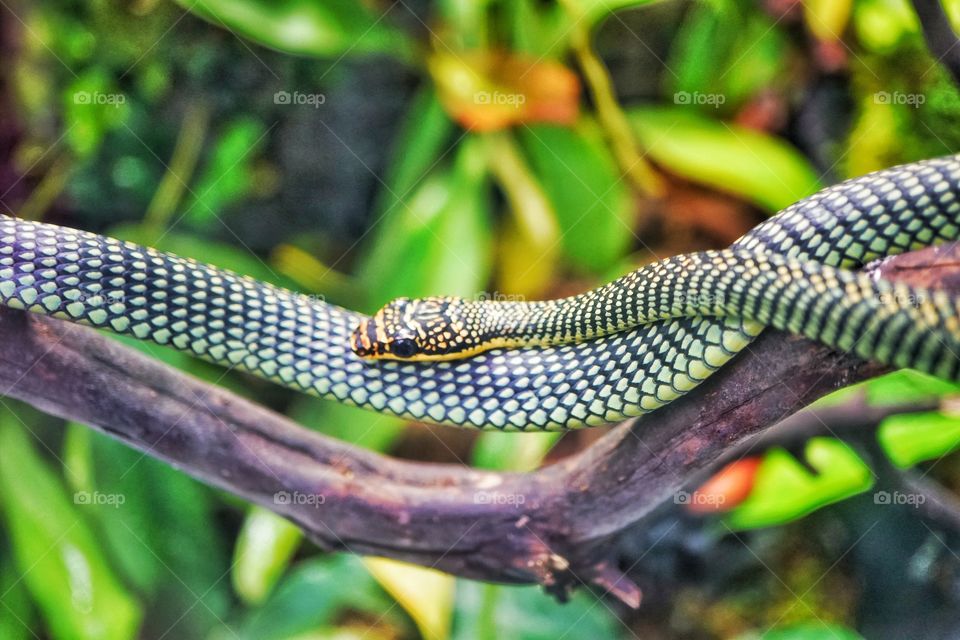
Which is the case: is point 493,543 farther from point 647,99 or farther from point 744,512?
point 647,99

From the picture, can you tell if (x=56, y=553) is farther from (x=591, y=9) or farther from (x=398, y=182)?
(x=591, y=9)

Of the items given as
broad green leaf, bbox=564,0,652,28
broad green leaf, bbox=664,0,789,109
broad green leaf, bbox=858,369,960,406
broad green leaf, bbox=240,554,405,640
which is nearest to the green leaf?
broad green leaf, bbox=564,0,652,28

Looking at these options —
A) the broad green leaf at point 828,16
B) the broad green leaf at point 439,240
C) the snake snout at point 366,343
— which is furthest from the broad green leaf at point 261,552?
the broad green leaf at point 828,16

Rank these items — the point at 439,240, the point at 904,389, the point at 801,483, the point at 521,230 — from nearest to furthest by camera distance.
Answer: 1. the point at 904,389
2. the point at 801,483
3. the point at 439,240
4. the point at 521,230

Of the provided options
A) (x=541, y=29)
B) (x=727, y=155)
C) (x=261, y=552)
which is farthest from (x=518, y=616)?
(x=541, y=29)

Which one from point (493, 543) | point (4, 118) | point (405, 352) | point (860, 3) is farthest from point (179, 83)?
point (860, 3)

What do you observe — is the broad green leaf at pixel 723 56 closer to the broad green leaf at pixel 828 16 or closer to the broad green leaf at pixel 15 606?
the broad green leaf at pixel 828 16

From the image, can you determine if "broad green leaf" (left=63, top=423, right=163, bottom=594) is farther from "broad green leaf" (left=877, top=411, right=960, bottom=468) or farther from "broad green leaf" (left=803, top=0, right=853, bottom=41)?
"broad green leaf" (left=803, top=0, right=853, bottom=41)
